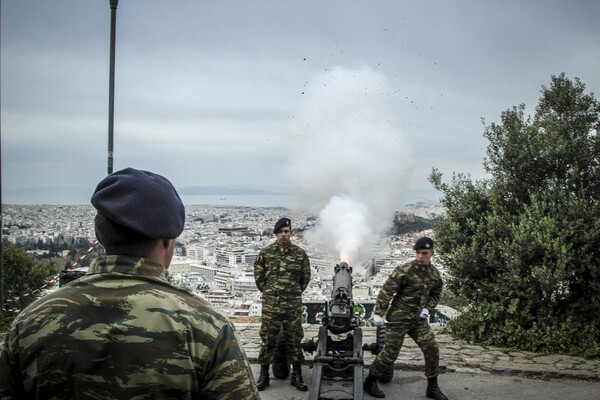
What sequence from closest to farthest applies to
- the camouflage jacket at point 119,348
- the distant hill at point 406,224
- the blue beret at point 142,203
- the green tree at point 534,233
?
the camouflage jacket at point 119,348 < the blue beret at point 142,203 < the green tree at point 534,233 < the distant hill at point 406,224

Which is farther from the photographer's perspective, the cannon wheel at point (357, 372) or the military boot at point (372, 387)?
the military boot at point (372, 387)

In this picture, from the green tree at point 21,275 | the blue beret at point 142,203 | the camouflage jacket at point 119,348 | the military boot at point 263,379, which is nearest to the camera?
the camouflage jacket at point 119,348

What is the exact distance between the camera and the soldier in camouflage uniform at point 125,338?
5.15ft

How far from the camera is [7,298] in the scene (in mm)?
10273

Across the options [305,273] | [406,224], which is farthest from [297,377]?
[406,224]

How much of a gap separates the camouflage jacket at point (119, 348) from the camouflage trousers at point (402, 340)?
4.98m

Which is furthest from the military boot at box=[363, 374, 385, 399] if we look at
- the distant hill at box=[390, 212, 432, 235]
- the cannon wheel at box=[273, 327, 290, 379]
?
the distant hill at box=[390, 212, 432, 235]

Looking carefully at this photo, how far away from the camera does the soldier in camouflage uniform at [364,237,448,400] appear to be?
6.25 metres

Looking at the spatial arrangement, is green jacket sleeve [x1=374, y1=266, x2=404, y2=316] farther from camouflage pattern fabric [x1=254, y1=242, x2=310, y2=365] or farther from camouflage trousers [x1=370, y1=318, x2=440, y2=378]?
camouflage pattern fabric [x1=254, y1=242, x2=310, y2=365]

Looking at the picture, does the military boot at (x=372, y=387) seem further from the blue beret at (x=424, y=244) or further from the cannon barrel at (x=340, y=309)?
the blue beret at (x=424, y=244)

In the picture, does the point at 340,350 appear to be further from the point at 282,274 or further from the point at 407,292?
the point at 282,274

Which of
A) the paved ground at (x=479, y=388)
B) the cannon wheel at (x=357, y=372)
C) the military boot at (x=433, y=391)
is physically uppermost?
the cannon wheel at (x=357, y=372)

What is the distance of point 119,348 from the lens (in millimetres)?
1565

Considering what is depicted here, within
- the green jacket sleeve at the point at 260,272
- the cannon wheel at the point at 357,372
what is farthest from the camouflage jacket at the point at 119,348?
the green jacket sleeve at the point at 260,272
